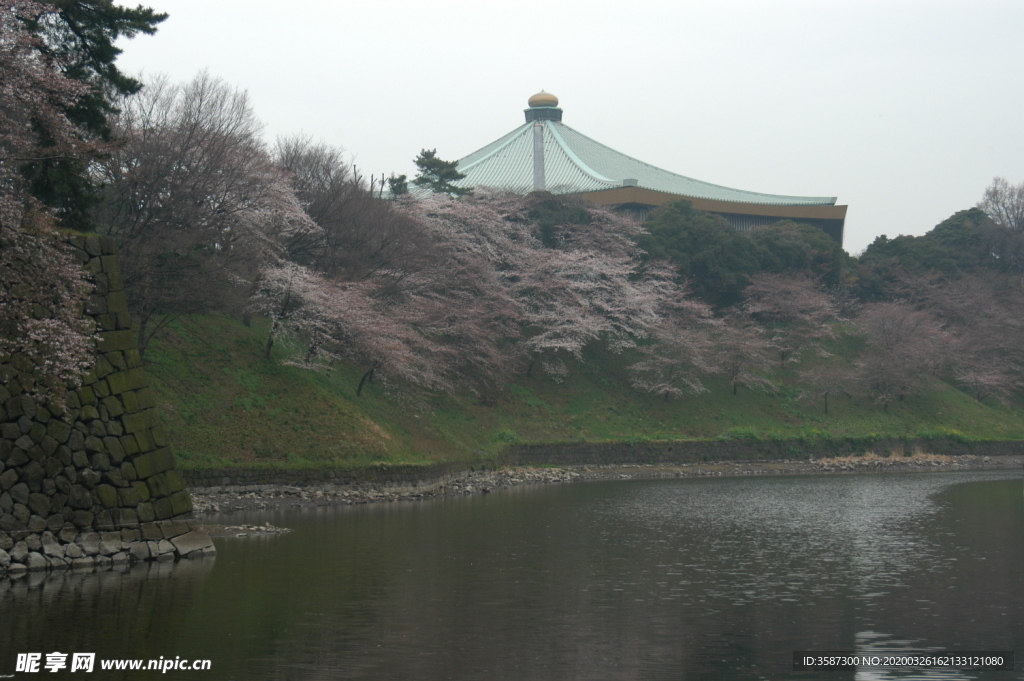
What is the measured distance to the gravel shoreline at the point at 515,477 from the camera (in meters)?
22.8

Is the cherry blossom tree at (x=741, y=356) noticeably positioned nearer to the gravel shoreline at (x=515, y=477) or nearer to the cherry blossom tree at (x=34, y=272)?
the gravel shoreline at (x=515, y=477)

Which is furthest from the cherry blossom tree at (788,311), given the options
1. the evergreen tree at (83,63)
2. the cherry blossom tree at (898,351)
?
the evergreen tree at (83,63)

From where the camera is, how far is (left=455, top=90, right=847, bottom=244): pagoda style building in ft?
178

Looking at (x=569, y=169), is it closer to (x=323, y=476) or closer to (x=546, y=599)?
(x=323, y=476)

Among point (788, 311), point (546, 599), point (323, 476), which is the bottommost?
point (546, 599)

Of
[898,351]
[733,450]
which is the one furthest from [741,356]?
[898,351]

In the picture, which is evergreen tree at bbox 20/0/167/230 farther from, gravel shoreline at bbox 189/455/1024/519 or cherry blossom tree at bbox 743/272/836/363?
cherry blossom tree at bbox 743/272/836/363

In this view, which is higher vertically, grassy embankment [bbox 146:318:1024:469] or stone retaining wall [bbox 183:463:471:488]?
grassy embankment [bbox 146:318:1024:469]

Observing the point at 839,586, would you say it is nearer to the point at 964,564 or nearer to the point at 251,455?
the point at 964,564

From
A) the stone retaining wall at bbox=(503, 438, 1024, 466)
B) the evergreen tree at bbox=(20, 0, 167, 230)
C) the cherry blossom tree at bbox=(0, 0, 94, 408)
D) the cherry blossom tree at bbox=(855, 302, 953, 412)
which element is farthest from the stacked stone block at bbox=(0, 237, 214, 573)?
the cherry blossom tree at bbox=(855, 302, 953, 412)

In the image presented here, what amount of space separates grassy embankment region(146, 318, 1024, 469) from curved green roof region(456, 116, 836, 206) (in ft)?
45.7

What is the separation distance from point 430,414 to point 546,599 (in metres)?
21.4

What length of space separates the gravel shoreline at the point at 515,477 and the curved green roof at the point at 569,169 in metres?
20.8

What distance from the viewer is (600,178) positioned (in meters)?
56.3
